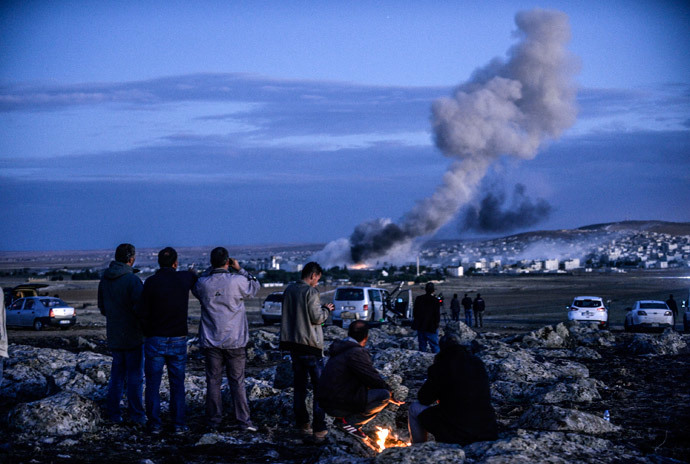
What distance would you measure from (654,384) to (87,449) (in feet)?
30.3

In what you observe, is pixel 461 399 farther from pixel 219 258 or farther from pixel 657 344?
pixel 657 344

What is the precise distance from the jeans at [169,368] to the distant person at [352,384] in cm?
170

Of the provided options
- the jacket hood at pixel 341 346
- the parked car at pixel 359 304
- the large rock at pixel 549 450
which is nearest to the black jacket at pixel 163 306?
the jacket hood at pixel 341 346

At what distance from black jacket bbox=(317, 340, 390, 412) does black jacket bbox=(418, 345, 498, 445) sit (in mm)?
900

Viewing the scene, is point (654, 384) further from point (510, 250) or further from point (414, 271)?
point (510, 250)

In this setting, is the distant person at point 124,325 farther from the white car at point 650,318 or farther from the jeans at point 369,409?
the white car at point 650,318

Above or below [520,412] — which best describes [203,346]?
above

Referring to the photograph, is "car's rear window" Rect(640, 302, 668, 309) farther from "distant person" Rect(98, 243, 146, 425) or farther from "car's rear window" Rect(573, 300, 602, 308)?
"distant person" Rect(98, 243, 146, 425)

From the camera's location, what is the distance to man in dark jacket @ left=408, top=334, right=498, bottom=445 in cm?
706

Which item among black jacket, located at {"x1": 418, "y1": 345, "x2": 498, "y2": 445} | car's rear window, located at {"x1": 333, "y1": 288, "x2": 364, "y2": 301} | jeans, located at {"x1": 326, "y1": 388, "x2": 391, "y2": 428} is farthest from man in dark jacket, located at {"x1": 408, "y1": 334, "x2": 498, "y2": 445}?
car's rear window, located at {"x1": 333, "y1": 288, "x2": 364, "y2": 301}

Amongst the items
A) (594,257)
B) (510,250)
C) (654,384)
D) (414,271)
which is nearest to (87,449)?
(654,384)

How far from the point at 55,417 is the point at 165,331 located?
1577 mm

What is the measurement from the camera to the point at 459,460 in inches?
264

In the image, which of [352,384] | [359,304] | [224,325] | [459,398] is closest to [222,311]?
[224,325]
